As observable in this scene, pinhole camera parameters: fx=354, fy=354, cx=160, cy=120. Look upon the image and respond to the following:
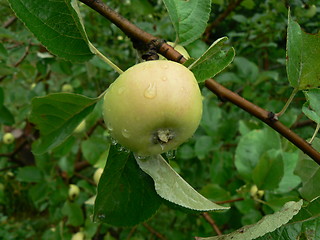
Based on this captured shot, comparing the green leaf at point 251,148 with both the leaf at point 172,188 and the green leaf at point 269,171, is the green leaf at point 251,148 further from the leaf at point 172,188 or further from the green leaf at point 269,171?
the leaf at point 172,188

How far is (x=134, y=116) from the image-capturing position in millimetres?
479

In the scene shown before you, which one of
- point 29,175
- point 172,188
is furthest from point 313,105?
point 29,175

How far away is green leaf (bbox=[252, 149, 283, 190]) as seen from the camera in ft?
3.10

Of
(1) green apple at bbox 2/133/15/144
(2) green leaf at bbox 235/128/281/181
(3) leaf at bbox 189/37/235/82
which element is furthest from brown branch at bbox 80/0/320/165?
(1) green apple at bbox 2/133/15/144

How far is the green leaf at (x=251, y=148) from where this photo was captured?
3.54 feet

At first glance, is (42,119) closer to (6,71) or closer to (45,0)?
(45,0)

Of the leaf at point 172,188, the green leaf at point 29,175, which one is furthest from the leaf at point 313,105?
the green leaf at point 29,175

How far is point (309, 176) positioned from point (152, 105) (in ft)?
1.56

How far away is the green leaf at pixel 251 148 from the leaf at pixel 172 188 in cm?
54

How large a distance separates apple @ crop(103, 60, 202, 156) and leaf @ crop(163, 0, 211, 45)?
0.67 feet

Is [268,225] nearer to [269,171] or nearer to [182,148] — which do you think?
[269,171]

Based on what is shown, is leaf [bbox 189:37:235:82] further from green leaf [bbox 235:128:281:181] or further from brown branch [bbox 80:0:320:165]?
green leaf [bbox 235:128:281:181]

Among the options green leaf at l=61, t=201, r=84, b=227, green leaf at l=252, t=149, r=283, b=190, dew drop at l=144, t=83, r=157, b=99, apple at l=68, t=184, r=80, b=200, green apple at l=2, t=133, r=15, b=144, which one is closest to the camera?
dew drop at l=144, t=83, r=157, b=99

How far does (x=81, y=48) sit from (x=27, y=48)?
99 centimetres
